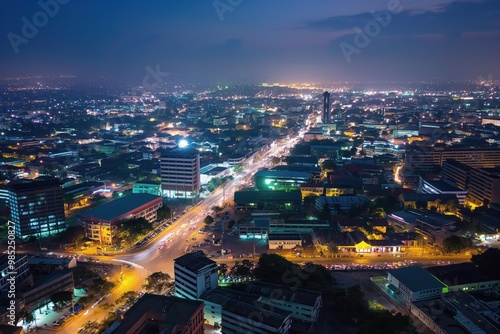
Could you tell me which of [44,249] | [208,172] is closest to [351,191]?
[208,172]

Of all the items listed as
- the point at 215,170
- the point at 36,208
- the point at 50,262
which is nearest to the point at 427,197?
the point at 215,170

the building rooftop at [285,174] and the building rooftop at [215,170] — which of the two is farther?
the building rooftop at [215,170]

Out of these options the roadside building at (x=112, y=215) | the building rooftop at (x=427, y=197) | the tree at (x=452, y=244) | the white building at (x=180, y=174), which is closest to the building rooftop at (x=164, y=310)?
the roadside building at (x=112, y=215)

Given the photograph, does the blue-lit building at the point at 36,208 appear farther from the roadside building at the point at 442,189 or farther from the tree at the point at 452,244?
the roadside building at the point at 442,189

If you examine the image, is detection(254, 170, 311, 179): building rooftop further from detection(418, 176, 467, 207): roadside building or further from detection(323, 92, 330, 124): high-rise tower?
detection(323, 92, 330, 124): high-rise tower

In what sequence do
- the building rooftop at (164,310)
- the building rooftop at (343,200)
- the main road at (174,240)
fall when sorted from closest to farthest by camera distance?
the building rooftop at (164,310)
the main road at (174,240)
the building rooftop at (343,200)

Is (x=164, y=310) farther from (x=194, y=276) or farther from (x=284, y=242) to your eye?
(x=284, y=242)

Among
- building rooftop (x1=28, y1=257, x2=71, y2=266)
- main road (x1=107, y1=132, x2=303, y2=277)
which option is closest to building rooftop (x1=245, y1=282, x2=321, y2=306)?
main road (x1=107, y1=132, x2=303, y2=277)
